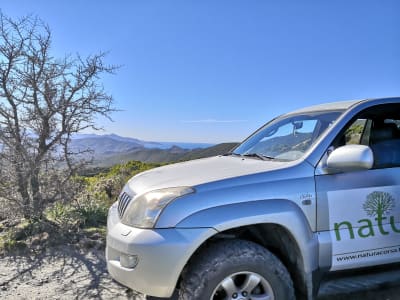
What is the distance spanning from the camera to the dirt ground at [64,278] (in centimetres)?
375

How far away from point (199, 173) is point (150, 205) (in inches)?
22.0

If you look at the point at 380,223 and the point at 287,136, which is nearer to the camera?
the point at 380,223

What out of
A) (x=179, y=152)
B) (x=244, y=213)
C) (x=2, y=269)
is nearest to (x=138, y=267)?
(x=244, y=213)

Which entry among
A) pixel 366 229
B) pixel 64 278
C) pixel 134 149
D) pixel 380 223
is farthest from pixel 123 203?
pixel 134 149

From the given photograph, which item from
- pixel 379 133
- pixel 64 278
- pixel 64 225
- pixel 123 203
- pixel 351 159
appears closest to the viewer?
pixel 351 159

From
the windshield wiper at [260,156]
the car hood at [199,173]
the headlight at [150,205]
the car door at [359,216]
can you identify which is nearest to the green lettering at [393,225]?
the car door at [359,216]

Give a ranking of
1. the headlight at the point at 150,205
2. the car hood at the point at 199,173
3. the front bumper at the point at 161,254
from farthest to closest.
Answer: the car hood at the point at 199,173
the headlight at the point at 150,205
the front bumper at the point at 161,254

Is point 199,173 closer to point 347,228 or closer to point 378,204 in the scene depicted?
point 347,228

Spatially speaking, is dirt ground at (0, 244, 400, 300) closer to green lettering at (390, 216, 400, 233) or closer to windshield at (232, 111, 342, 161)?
green lettering at (390, 216, 400, 233)

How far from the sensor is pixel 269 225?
2910 millimetres

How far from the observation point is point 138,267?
267 centimetres

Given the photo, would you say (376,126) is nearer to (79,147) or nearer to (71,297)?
(71,297)

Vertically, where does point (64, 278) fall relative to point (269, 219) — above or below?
below

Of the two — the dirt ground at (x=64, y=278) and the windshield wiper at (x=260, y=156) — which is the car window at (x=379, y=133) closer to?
the windshield wiper at (x=260, y=156)
